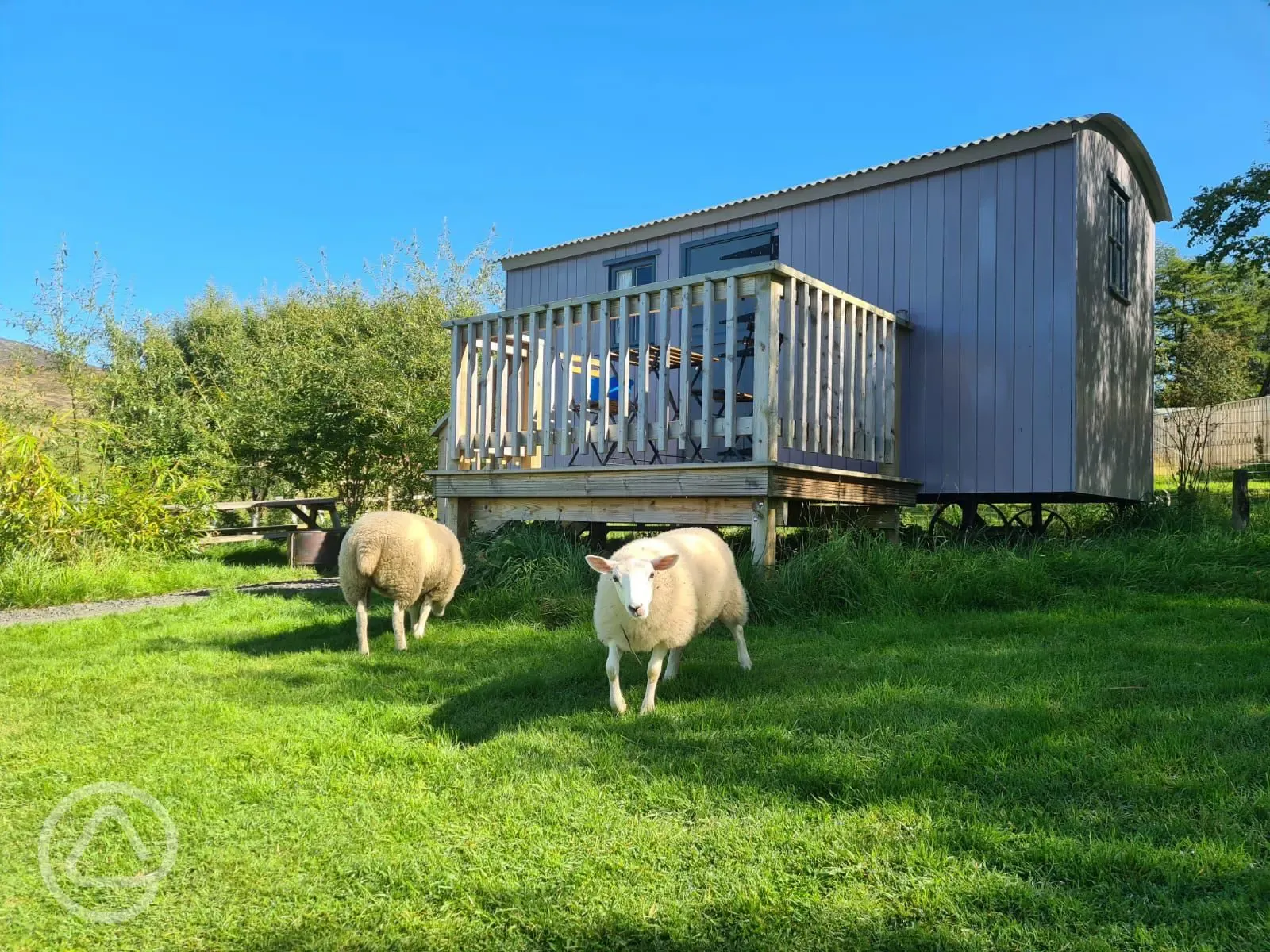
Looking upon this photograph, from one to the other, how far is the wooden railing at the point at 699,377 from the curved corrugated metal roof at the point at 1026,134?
1.55 metres

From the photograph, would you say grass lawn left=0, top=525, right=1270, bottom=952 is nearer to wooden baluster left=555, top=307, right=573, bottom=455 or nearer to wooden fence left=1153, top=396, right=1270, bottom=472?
wooden baluster left=555, top=307, right=573, bottom=455

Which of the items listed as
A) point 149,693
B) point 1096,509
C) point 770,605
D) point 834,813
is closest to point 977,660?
point 770,605

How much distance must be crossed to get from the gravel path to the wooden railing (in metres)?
2.19

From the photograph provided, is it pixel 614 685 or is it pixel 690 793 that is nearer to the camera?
pixel 690 793

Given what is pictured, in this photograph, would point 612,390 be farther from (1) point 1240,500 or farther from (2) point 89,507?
(1) point 1240,500

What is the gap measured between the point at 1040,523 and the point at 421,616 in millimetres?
7500

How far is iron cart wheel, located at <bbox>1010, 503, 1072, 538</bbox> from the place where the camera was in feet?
31.3

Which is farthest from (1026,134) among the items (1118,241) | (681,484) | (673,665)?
(673,665)

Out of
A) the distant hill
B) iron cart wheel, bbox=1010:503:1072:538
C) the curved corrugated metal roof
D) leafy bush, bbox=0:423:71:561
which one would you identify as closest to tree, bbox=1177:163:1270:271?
the curved corrugated metal roof

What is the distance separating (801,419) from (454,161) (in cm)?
1375

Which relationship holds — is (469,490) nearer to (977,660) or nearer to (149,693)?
(149,693)

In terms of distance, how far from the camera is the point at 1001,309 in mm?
8164

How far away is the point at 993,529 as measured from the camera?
9.51 m

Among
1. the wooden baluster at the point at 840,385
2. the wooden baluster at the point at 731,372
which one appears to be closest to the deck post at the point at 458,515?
the wooden baluster at the point at 731,372
